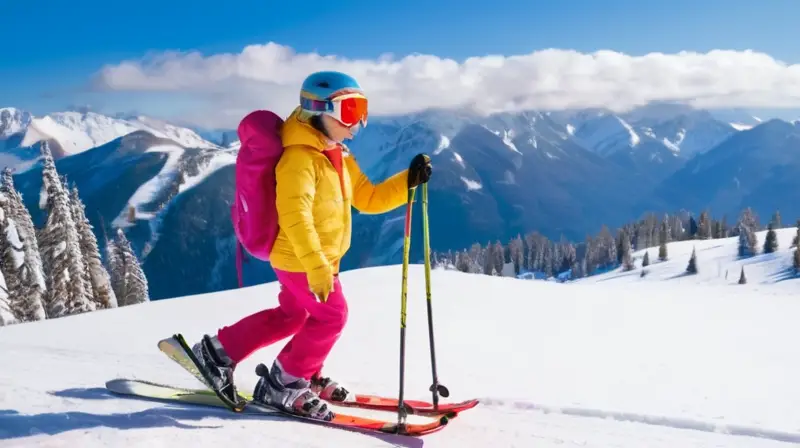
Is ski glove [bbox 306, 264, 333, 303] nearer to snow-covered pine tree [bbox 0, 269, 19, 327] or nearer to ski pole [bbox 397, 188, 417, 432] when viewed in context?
ski pole [bbox 397, 188, 417, 432]

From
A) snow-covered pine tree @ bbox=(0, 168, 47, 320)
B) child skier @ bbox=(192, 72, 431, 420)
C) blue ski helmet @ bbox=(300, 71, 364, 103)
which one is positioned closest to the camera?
child skier @ bbox=(192, 72, 431, 420)

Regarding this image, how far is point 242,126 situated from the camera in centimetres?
495

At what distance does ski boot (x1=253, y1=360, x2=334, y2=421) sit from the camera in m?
5.07

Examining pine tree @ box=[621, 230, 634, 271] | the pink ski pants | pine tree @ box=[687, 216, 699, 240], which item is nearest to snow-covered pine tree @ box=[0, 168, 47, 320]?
the pink ski pants

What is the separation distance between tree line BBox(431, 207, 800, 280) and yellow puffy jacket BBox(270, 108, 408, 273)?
364 ft

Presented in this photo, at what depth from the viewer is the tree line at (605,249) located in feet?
387

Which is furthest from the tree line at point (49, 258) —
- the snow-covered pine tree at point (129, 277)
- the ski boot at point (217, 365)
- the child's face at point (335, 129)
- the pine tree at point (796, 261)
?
the pine tree at point (796, 261)

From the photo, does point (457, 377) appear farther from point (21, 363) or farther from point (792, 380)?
point (21, 363)

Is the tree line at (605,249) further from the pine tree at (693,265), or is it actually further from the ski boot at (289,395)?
the ski boot at (289,395)

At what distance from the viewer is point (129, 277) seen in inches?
1575

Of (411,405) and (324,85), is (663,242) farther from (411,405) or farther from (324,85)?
(324,85)

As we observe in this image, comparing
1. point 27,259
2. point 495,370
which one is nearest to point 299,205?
point 495,370

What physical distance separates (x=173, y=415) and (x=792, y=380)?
22.2ft

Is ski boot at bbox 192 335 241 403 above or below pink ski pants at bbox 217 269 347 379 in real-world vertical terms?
below
